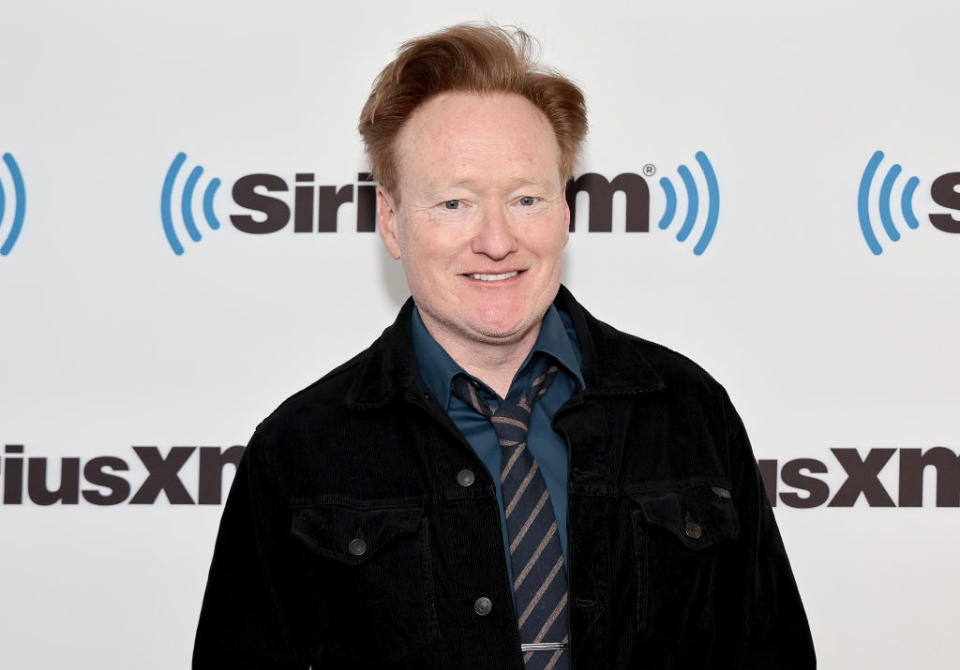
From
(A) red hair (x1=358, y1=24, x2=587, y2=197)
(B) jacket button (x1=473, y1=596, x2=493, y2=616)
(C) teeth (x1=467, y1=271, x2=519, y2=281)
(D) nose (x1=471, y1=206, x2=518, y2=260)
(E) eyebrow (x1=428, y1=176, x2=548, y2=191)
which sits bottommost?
(B) jacket button (x1=473, y1=596, x2=493, y2=616)

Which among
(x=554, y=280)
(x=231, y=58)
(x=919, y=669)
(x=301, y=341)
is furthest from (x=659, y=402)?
(x=231, y=58)

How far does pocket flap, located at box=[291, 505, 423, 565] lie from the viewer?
146 centimetres

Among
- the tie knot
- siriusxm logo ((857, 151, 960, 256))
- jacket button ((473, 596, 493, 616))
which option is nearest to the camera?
jacket button ((473, 596, 493, 616))

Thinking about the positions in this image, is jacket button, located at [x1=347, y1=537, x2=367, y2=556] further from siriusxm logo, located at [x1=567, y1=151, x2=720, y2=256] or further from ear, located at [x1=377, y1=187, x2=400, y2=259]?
siriusxm logo, located at [x1=567, y1=151, x2=720, y2=256]

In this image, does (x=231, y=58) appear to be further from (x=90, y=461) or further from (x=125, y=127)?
(x=90, y=461)

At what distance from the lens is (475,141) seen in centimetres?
149

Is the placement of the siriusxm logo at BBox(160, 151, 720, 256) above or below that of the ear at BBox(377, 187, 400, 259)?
above

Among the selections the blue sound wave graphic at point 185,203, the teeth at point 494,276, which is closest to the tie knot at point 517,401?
the teeth at point 494,276

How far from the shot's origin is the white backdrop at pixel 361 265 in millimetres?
2066

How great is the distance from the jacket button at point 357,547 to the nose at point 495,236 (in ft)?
1.44

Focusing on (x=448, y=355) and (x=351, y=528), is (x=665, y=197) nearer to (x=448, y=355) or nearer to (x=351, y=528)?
(x=448, y=355)

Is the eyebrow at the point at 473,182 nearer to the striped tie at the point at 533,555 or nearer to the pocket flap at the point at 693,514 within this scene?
the striped tie at the point at 533,555

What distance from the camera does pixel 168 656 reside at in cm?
212

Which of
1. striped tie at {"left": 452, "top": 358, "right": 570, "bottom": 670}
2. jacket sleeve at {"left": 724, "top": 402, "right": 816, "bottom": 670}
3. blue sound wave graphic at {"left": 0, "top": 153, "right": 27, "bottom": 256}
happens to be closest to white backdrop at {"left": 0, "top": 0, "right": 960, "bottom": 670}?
blue sound wave graphic at {"left": 0, "top": 153, "right": 27, "bottom": 256}
